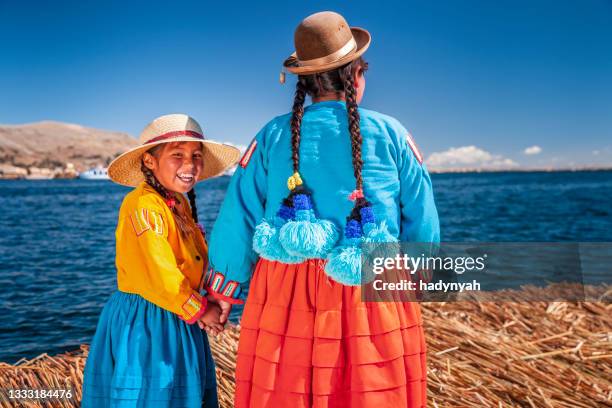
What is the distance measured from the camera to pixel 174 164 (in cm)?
239

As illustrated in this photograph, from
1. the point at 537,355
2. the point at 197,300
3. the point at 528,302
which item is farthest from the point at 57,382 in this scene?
the point at 528,302

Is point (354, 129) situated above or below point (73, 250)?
above

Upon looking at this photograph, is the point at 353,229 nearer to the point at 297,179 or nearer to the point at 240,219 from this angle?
the point at 297,179

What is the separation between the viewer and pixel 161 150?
7.93ft

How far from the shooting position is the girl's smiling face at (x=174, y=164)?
2.38 meters

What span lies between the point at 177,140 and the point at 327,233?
86 cm

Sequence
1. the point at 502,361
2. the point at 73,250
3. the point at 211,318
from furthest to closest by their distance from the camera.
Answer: the point at 73,250 < the point at 502,361 < the point at 211,318

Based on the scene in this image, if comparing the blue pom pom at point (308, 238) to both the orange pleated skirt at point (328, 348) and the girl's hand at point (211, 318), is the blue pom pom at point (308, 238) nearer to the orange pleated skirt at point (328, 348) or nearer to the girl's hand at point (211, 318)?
the orange pleated skirt at point (328, 348)

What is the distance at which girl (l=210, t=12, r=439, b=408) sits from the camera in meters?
1.84

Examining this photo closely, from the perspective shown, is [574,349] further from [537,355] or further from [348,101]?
[348,101]

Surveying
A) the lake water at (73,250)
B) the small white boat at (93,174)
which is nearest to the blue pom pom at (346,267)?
the lake water at (73,250)

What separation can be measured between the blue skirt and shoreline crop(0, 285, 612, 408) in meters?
1.07

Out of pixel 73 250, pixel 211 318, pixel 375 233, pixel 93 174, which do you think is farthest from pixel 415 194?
pixel 93 174

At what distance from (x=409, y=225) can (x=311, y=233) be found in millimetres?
407
